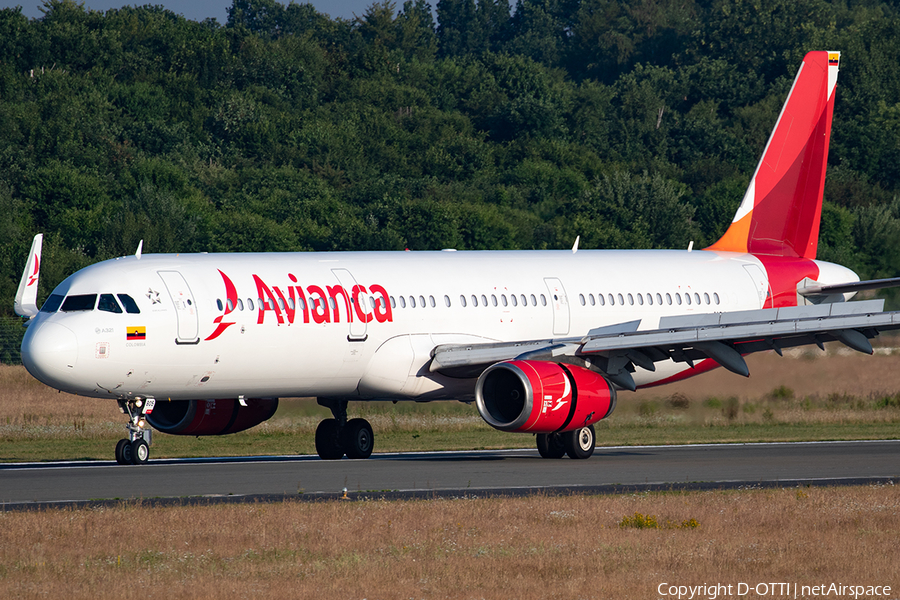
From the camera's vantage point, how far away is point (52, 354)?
22.9 meters

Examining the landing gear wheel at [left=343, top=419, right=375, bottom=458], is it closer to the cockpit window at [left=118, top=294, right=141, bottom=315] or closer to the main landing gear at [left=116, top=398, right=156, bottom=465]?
the main landing gear at [left=116, top=398, right=156, bottom=465]

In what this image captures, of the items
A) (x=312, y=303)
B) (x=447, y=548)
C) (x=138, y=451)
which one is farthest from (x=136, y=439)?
(x=447, y=548)

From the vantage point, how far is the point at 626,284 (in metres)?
30.8

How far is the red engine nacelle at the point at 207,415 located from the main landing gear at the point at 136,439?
7.16 ft

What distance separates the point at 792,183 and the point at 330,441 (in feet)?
44.9

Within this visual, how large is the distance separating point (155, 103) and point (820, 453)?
79.2 meters

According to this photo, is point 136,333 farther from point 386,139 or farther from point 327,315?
point 386,139

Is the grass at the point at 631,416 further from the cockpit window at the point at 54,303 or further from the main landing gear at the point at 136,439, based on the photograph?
the cockpit window at the point at 54,303

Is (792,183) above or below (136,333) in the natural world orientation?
above

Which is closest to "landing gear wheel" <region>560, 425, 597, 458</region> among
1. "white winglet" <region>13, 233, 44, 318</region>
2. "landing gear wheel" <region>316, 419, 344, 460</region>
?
"landing gear wheel" <region>316, 419, 344, 460</region>

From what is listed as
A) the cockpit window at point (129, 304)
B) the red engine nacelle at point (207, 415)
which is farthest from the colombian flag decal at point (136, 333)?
the red engine nacelle at point (207, 415)

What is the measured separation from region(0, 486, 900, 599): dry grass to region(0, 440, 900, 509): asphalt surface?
2.31 m

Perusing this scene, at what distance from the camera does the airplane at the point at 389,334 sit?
78.6 feet

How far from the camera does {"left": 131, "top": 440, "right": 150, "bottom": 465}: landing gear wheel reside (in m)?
24.8
